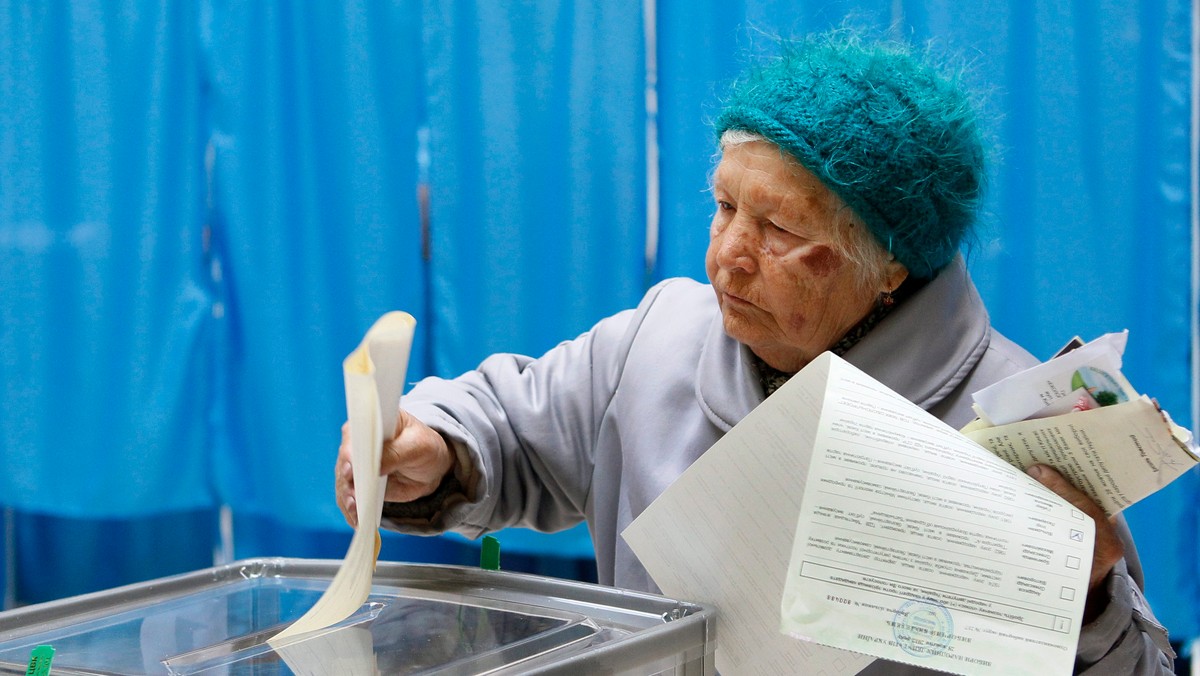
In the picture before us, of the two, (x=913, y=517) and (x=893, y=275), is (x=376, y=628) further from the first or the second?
(x=893, y=275)

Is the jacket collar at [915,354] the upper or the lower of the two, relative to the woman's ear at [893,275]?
lower

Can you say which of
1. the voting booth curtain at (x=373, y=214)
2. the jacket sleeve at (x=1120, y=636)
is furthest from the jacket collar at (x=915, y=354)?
the voting booth curtain at (x=373, y=214)

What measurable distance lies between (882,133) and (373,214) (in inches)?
57.5

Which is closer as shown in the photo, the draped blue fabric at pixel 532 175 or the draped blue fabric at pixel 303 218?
the draped blue fabric at pixel 532 175

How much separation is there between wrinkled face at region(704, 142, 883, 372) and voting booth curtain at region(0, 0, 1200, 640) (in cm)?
74

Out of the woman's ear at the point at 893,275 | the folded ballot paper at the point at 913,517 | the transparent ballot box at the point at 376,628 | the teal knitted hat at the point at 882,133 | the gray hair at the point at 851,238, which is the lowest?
the transparent ballot box at the point at 376,628

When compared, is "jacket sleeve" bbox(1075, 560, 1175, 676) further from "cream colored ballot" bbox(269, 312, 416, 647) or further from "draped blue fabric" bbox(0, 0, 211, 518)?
"draped blue fabric" bbox(0, 0, 211, 518)

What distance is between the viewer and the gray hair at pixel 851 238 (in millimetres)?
1200

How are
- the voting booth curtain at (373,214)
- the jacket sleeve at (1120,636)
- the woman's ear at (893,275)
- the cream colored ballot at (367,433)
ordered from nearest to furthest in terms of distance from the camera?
the cream colored ballot at (367,433)
the jacket sleeve at (1120,636)
the woman's ear at (893,275)
the voting booth curtain at (373,214)

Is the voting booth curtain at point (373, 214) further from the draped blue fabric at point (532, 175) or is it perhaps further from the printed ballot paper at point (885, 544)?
the printed ballot paper at point (885, 544)

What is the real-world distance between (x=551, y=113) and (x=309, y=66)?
1.96 ft

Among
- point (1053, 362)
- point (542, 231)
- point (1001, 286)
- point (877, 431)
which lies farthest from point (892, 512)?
point (542, 231)

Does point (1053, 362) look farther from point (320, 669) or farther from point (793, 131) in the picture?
point (320, 669)

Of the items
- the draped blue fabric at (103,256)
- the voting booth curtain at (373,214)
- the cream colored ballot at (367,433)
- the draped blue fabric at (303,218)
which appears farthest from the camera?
the draped blue fabric at (103,256)
